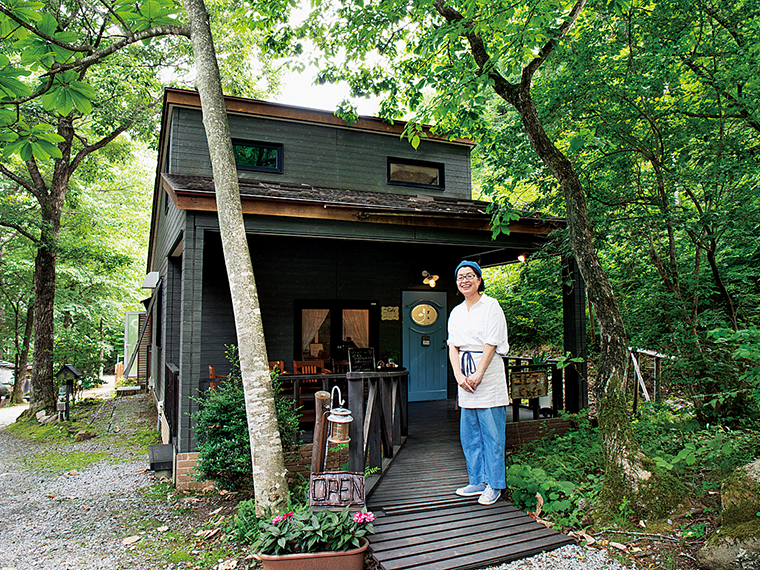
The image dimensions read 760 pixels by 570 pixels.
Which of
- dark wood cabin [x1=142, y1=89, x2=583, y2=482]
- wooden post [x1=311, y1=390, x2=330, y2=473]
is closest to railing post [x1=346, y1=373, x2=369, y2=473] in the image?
Answer: wooden post [x1=311, y1=390, x2=330, y2=473]

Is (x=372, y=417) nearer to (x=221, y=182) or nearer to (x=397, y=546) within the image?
(x=397, y=546)

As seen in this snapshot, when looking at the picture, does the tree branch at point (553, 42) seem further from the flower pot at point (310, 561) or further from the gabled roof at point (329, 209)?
the flower pot at point (310, 561)

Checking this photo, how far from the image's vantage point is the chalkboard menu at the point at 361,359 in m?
8.59

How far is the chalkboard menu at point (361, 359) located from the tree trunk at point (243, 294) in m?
4.33

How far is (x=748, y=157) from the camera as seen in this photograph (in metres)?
5.82

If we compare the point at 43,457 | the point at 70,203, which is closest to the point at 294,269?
the point at 43,457

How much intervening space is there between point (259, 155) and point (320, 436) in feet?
22.2

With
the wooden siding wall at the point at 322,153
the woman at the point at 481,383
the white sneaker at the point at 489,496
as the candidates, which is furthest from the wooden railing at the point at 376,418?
the wooden siding wall at the point at 322,153

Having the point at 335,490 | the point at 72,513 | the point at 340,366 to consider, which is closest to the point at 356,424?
the point at 335,490

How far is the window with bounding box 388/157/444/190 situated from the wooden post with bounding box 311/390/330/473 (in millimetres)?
6741

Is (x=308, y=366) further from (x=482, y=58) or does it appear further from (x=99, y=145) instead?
(x=99, y=145)

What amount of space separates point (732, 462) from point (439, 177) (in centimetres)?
759

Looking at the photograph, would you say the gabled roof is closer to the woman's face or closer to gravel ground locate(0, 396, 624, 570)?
the woman's face

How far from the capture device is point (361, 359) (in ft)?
28.9
